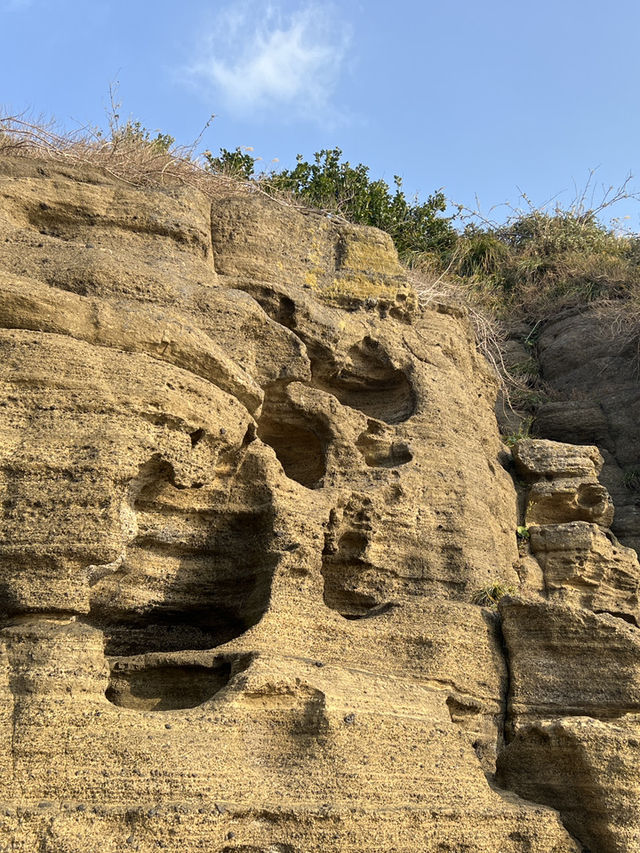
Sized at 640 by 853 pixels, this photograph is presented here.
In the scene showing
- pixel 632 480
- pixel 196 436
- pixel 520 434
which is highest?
pixel 520 434

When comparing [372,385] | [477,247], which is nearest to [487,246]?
[477,247]

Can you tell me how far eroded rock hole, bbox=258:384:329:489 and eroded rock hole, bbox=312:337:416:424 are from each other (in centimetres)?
65

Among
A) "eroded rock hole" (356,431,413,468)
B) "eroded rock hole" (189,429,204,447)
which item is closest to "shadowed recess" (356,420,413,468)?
"eroded rock hole" (356,431,413,468)

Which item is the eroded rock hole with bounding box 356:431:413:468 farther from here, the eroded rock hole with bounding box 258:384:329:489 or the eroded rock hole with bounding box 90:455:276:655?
the eroded rock hole with bounding box 90:455:276:655

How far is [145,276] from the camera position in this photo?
22.3ft

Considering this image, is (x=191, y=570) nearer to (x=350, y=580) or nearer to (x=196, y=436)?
(x=196, y=436)

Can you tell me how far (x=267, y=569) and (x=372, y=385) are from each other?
261 centimetres

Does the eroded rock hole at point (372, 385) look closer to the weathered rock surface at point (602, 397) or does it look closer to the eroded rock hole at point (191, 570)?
the eroded rock hole at point (191, 570)

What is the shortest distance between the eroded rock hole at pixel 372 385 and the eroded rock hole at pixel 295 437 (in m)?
0.65

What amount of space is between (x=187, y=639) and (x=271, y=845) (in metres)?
1.91

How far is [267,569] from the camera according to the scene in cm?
654

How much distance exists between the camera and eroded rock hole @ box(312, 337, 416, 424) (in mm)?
8422

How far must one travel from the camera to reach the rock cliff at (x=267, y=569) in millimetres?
5152

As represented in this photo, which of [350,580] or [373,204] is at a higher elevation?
[373,204]
